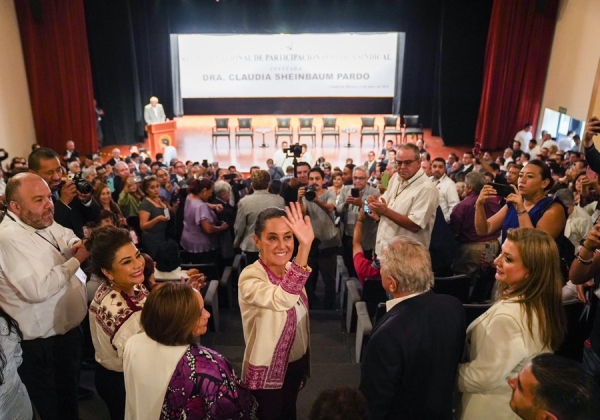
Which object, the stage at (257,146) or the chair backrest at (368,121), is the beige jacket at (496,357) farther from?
the chair backrest at (368,121)

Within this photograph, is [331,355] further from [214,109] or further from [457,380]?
[214,109]

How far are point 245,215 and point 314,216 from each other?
0.57m

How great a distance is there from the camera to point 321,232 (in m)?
3.90

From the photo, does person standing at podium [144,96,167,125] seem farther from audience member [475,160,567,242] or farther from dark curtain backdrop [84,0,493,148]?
audience member [475,160,567,242]

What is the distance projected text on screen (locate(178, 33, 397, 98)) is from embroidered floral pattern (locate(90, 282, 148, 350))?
1282cm

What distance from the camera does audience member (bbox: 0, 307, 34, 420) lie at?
168cm

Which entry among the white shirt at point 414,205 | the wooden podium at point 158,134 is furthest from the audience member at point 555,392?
the wooden podium at point 158,134

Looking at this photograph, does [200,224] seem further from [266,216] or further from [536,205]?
[536,205]

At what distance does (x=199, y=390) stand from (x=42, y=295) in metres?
0.99

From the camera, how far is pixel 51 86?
1088cm

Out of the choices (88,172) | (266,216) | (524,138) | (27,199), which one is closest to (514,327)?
(266,216)

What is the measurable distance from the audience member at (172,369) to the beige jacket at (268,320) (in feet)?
0.97

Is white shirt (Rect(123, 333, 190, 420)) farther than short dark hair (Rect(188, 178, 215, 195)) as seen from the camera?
No

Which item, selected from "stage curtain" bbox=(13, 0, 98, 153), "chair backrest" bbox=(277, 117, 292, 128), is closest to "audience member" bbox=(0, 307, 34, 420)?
"stage curtain" bbox=(13, 0, 98, 153)
